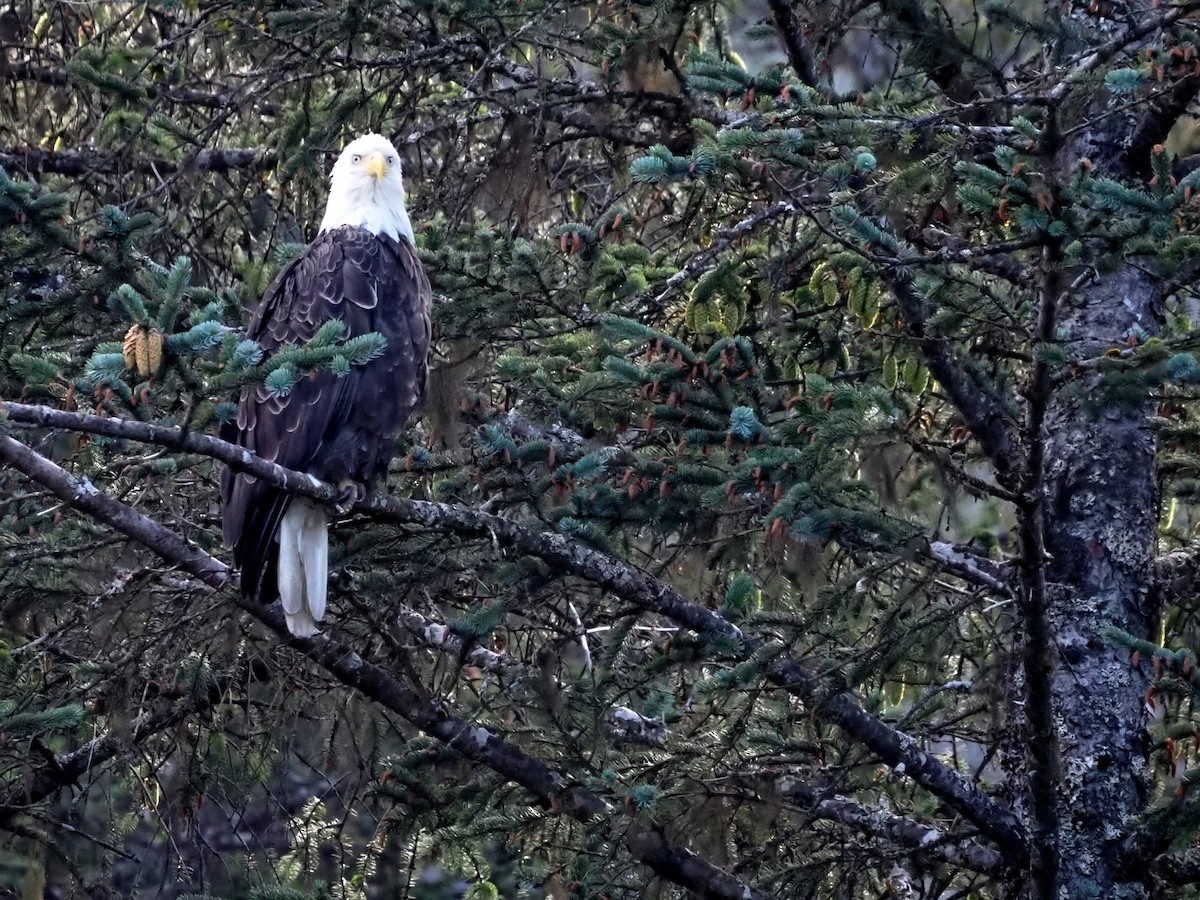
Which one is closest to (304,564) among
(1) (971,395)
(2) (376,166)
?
(2) (376,166)

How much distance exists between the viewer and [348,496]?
15.5 feet

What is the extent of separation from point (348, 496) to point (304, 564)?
33 centimetres

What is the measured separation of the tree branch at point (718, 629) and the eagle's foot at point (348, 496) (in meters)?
0.37

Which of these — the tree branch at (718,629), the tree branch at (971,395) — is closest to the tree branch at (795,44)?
the tree branch at (971,395)

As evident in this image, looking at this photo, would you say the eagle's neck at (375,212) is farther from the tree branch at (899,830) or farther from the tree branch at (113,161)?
the tree branch at (899,830)

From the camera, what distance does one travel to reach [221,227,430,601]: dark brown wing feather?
517cm

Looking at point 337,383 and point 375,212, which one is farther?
point 375,212

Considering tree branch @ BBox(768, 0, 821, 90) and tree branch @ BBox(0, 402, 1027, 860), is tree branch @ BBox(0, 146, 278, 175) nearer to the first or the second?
tree branch @ BBox(0, 402, 1027, 860)

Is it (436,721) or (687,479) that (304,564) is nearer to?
(436,721)

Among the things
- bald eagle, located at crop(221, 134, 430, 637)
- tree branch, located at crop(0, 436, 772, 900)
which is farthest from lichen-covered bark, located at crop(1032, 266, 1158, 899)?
bald eagle, located at crop(221, 134, 430, 637)

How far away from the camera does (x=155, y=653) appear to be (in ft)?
15.7

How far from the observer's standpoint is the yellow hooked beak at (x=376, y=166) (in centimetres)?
550

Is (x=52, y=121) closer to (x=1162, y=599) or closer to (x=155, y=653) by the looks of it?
(x=155, y=653)

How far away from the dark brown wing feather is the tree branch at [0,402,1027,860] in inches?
39.7
